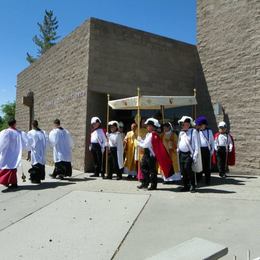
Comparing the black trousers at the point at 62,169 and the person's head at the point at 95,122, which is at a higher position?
the person's head at the point at 95,122

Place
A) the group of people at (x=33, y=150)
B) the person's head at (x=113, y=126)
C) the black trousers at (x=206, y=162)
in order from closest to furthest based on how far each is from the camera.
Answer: the group of people at (x=33, y=150) → the black trousers at (x=206, y=162) → the person's head at (x=113, y=126)

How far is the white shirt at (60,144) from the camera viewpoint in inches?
462

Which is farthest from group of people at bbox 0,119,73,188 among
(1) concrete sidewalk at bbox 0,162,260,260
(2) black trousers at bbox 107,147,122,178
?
(2) black trousers at bbox 107,147,122,178

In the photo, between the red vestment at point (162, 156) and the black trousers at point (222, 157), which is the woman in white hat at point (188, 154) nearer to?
the red vestment at point (162, 156)

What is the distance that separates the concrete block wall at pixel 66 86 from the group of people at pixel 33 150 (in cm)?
126

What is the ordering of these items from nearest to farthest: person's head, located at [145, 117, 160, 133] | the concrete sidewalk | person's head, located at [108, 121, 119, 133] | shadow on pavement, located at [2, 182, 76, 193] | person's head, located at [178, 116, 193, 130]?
the concrete sidewalk, person's head, located at [178, 116, 193, 130], person's head, located at [145, 117, 160, 133], shadow on pavement, located at [2, 182, 76, 193], person's head, located at [108, 121, 119, 133]

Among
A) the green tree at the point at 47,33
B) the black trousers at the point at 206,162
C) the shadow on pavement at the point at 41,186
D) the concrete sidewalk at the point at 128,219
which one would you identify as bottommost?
the concrete sidewalk at the point at 128,219

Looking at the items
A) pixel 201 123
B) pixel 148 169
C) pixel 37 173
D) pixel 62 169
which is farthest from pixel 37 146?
pixel 201 123

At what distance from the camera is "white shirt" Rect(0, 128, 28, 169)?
10.1m

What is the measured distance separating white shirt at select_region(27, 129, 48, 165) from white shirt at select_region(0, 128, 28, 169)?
36cm

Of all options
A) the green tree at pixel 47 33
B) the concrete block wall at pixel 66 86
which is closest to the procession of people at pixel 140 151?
the concrete block wall at pixel 66 86

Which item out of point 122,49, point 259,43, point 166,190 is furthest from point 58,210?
point 259,43

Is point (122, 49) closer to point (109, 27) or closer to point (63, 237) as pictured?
point (109, 27)

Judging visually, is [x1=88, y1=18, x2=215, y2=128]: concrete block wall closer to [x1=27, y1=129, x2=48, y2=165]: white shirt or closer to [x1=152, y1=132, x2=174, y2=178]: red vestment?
[x1=27, y1=129, x2=48, y2=165]: white shirt
